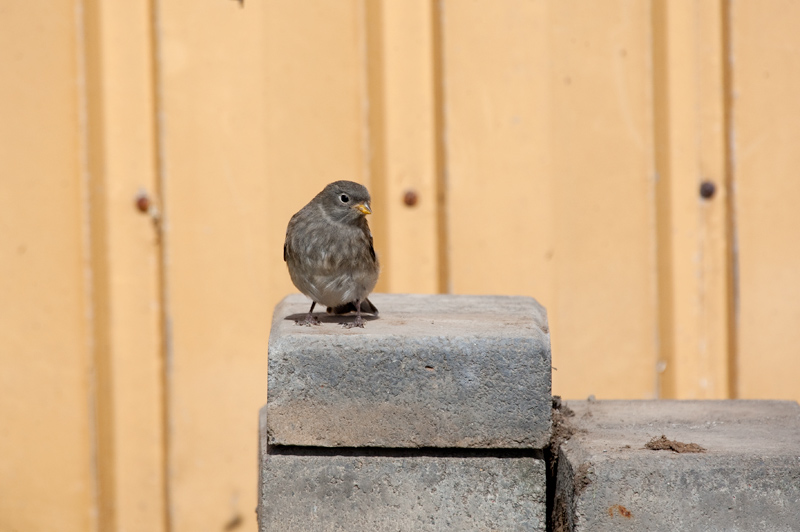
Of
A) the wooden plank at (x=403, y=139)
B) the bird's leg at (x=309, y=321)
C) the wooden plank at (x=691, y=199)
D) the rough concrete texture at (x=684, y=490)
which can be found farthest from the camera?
the wooden plank at (x=691, y=199)

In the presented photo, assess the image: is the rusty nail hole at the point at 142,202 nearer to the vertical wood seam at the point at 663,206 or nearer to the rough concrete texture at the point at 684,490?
the rough concrete texture at the point at 684,490

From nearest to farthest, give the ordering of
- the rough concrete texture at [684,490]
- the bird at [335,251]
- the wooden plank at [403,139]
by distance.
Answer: the rough concrete texture at [684,490]
the bird at [335,251]
the wooden plank at [403,139]

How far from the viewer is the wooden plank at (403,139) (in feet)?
12.6

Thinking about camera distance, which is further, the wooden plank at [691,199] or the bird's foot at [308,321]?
the wooden plank at [691,199]

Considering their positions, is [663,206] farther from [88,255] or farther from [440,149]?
[88,255]

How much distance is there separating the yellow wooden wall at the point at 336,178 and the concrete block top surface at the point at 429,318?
0.60m

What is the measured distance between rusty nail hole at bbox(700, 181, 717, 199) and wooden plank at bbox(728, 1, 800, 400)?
0.38 ft

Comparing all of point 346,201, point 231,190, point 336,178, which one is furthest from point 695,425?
point 231,190

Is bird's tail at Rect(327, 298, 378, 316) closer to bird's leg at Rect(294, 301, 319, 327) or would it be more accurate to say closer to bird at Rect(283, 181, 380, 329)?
bird at Rect(283, 181, 380, 329)

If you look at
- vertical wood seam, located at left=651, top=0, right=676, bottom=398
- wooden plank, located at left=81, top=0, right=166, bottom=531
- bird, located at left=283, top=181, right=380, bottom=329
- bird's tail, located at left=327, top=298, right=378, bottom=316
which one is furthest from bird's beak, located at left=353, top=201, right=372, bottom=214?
vertical wood seam, located at left=651, top=0, right=676, bottom=398

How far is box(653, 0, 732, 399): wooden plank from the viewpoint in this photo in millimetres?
4000

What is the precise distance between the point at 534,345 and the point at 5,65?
9.05 ft

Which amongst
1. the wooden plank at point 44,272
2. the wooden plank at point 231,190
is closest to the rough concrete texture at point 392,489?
the wooden plank at point 231,190

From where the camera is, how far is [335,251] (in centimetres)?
305
